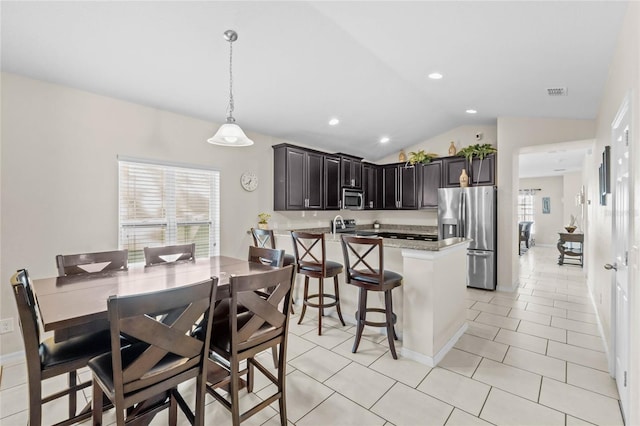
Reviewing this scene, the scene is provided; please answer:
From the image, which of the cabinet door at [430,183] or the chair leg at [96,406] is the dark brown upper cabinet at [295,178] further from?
the chair leg at [96,406]

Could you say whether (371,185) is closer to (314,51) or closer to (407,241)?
(407,241)

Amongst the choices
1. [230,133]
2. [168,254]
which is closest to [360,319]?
[168,254]

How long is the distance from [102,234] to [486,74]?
14.4 feet

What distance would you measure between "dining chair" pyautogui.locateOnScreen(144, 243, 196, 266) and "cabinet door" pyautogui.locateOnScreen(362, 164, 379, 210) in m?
4.04

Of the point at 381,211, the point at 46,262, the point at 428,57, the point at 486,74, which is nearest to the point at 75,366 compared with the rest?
the point at 46,262

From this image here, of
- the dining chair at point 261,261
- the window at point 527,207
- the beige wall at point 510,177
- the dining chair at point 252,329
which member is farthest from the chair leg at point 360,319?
the window at point 527,207

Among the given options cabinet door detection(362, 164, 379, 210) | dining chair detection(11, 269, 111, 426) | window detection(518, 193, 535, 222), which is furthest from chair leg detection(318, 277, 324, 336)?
window detection(518, 193, 535, 222)

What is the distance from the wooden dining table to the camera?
4.52 feet

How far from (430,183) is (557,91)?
2.71 m

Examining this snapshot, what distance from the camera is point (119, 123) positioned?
3164 millimetres

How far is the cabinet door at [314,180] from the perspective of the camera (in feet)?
16.2

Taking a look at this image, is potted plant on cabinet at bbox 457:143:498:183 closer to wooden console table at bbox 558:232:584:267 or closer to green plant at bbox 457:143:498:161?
green plant at bbox 457:143:498:161

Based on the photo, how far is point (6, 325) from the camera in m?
2.59

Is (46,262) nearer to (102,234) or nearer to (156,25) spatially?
(102,234)
